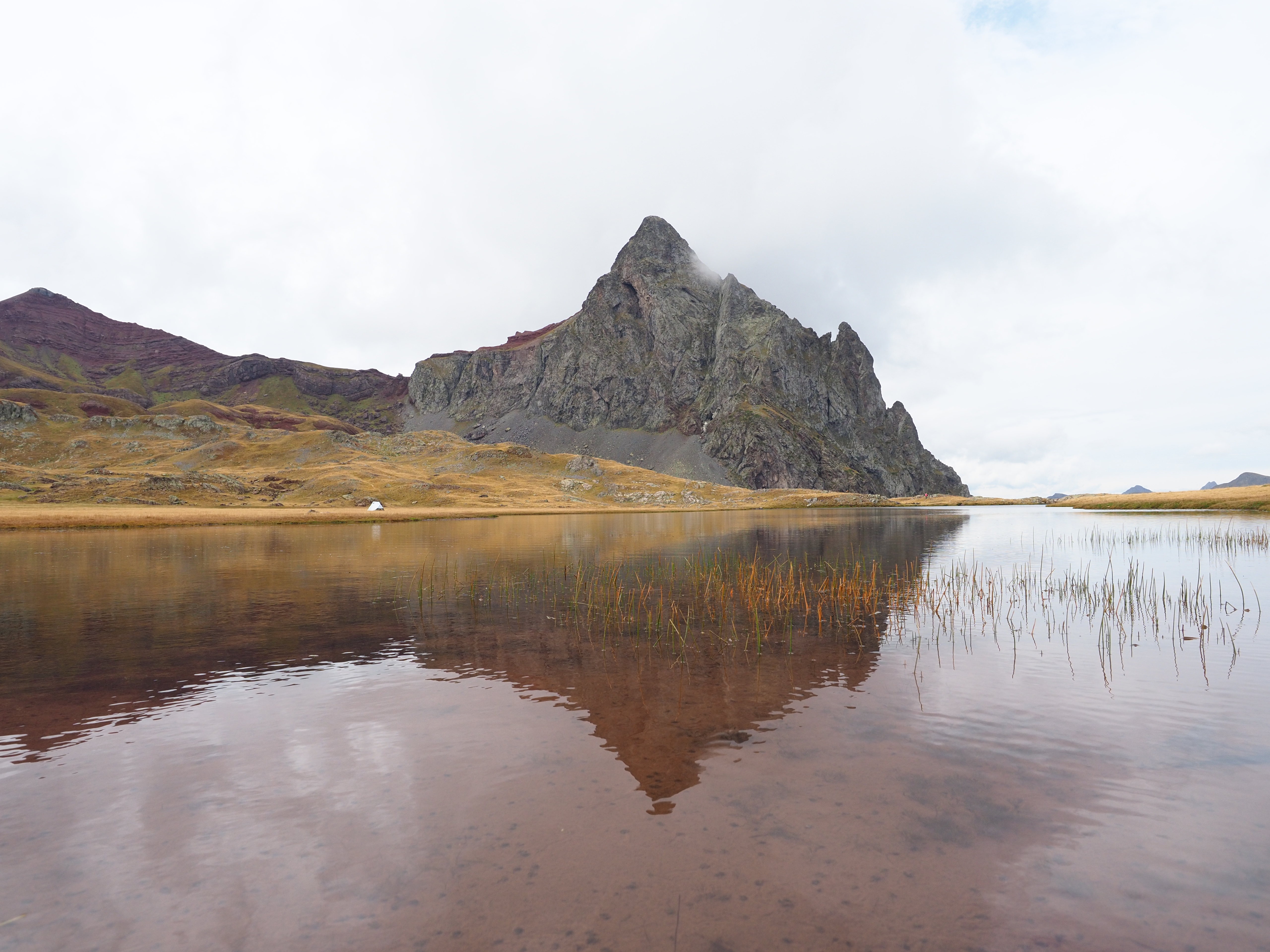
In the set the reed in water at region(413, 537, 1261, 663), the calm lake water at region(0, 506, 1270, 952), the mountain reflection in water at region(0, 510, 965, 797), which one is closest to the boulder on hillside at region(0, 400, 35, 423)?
the mountain reflection in water at region(0, 510, 965, 797)

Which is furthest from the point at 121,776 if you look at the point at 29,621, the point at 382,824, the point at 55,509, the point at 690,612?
the point at 55,509

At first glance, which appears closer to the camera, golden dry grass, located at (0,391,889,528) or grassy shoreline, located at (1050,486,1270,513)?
grassy shoreline, located at (1050,486,1270,513)

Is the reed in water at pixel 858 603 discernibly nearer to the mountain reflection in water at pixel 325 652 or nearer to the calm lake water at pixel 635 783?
the calm lake water at pixel 635 783

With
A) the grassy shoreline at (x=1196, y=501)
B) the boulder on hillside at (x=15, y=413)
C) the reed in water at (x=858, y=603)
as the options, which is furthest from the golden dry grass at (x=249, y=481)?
the grassy shoreline at (x=1196, y=501)

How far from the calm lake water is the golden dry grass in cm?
8423

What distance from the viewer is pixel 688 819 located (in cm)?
817

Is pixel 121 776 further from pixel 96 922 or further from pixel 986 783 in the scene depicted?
pixel 986 783

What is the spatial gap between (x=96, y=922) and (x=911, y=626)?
2135 centimetres

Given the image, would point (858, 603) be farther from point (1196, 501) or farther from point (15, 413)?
point (15, 413)

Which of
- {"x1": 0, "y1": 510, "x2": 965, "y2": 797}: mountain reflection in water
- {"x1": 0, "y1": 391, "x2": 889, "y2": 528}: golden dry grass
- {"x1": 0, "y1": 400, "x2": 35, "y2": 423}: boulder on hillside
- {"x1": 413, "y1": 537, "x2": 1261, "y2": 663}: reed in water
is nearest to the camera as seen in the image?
{"x1": 0, "y1": 510, "x2": 965, "y2": 797}: mountain reflection in water

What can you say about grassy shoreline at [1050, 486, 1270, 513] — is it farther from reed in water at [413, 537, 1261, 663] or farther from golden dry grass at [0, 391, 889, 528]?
golden dry grass at [0, 391, 889, 528]

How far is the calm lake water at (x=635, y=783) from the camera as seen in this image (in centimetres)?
625

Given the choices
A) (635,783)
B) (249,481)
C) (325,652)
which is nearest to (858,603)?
(635,783)

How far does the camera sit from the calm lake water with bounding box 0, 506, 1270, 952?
20.5 ft
